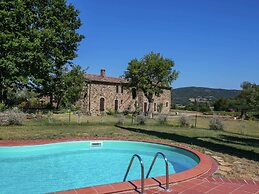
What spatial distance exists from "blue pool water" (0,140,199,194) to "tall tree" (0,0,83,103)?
41.8 ft

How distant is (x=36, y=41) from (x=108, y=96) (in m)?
15.9

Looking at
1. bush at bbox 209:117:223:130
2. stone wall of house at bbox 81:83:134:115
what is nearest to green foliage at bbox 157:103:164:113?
Result: stone wall of house at bbox 81:83:134:115

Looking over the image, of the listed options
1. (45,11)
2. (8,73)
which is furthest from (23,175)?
(45,11)

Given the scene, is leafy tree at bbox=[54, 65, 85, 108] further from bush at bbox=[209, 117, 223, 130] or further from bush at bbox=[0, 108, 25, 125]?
bush at bbox=[209, 117, 223, 130]

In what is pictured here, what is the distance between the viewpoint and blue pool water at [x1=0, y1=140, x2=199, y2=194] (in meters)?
6.62

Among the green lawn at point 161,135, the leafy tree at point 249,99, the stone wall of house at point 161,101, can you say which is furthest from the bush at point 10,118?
the leafy tree at point 249,99

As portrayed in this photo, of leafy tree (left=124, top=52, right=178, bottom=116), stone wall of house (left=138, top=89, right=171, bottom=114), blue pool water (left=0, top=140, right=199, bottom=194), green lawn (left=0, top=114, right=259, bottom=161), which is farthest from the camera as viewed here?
stone wall of house (left=138, top=89, right=171, bottom=114)

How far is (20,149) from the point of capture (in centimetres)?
938

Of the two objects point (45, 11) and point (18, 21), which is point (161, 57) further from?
point (18, 21)

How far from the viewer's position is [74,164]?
8523 mm

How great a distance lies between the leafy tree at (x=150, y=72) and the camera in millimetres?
31727

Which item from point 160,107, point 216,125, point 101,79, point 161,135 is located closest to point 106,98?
point 101,79

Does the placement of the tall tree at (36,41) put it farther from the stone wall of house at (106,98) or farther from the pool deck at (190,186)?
the pool deck at (190,186)

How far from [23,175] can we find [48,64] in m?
16.3
